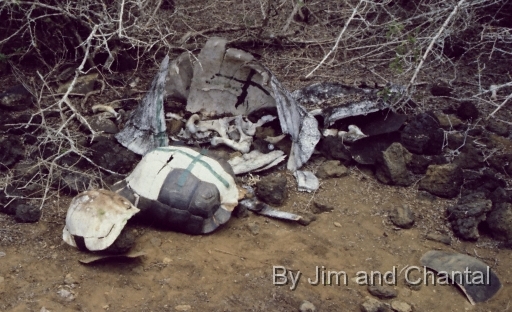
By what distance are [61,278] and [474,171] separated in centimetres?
297

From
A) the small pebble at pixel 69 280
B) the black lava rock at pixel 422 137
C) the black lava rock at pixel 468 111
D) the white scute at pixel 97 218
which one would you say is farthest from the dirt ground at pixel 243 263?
the black lava rock at pixel 468 111

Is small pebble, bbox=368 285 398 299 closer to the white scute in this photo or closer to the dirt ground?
the dirt ground

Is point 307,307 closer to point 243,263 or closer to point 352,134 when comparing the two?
point 243,263

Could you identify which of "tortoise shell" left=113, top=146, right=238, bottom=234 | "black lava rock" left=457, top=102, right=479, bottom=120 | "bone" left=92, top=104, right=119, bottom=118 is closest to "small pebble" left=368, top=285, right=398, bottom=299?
"tortoise shell" left=113, top=146, right=238, bottom=234

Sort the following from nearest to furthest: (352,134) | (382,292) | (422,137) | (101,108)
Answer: (382,292) < (422,137) < (352,134) < (101,108)

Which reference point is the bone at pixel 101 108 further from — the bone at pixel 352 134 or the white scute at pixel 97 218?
the bone at pixel 352 134

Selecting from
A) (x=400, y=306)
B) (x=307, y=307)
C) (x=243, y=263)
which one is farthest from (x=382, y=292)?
(x=243, y=263)

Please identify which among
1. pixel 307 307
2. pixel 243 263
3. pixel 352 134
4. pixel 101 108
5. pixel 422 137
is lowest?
pixel 101 108

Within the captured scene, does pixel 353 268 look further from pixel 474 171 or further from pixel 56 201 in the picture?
pixel 56 201

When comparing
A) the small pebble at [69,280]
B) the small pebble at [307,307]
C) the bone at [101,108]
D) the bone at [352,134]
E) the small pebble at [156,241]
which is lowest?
the bone at [101,108]

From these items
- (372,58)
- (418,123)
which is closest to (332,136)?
(418,123)

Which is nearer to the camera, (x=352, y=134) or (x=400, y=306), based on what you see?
(x=400, y=306)

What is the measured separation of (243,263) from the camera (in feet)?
11.3

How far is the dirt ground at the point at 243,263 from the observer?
10.3 ft
